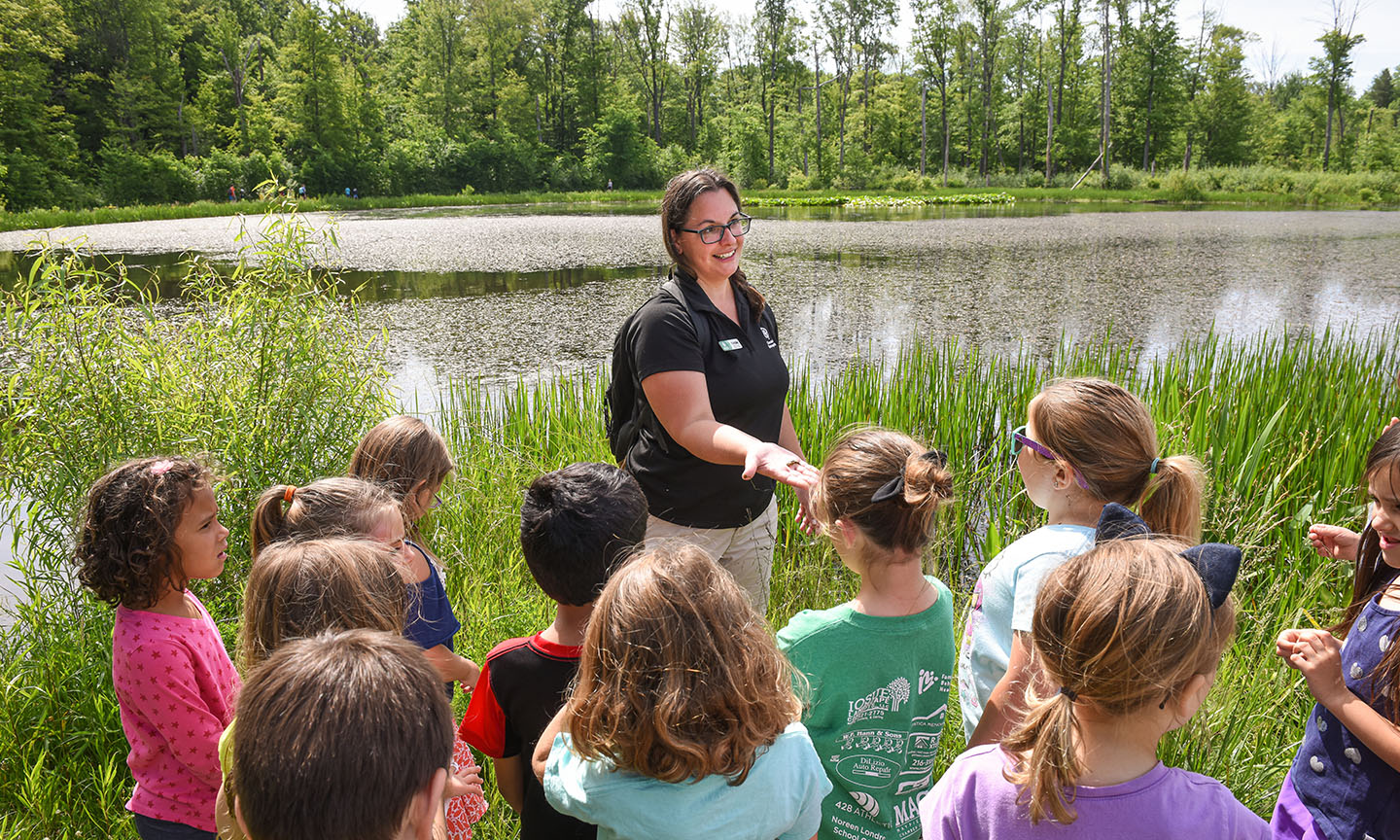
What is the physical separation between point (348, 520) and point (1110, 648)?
1.37 m

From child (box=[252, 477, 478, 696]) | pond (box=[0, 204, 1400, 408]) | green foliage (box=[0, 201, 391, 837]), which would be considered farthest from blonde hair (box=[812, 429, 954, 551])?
pond (box=[0, 204, 1400, 408])

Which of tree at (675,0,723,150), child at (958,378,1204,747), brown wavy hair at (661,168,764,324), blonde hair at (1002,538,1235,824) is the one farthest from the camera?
tree at (675,0,723,150)

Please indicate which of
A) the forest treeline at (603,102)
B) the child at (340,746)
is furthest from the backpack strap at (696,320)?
the forest treeline at (603,102)

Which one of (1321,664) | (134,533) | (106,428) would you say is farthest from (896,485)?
(106,428)

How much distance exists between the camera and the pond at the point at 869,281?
24.7 ft

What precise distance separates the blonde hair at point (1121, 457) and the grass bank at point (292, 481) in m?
0.38

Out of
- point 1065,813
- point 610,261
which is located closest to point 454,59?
point 610,261

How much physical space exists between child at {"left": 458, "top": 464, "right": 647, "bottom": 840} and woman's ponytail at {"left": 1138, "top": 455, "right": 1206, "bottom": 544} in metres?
1.03

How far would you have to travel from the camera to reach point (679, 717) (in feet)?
3.45

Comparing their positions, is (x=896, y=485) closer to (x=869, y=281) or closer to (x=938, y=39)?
(x=869, y=281)

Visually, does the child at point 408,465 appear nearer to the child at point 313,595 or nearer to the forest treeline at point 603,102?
the child at point 313,595

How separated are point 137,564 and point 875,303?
845 cm

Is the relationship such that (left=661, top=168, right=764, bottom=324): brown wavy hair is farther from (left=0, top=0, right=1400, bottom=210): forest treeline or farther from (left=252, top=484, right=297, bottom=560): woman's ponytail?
(left=0, top=0, right=1400, bottom=210): forest treeline

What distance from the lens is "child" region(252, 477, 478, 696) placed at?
169 centimetres
